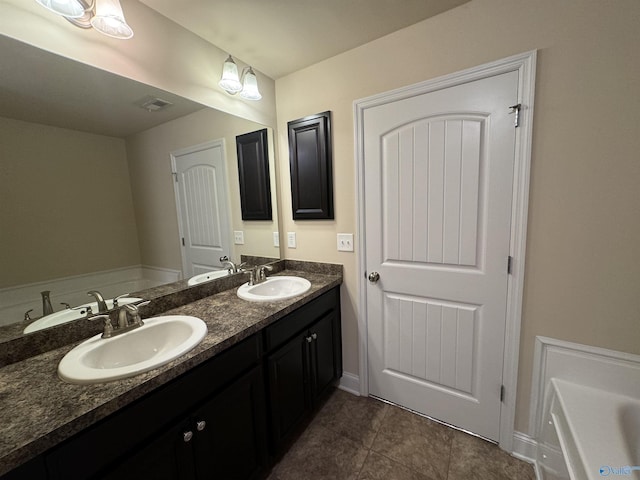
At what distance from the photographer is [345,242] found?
1.83m

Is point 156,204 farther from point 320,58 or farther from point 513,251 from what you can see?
point 513,251

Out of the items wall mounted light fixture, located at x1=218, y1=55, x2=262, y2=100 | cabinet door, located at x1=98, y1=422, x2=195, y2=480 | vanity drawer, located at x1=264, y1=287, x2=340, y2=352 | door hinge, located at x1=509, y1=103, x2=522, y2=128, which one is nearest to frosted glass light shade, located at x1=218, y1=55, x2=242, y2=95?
wall mounted light fixture, located at x1=218, y1=55, x2=262, y2=100

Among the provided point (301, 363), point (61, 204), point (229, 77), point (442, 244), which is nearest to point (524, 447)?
point (442, 244)

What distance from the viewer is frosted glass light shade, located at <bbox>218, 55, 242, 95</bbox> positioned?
152 cm

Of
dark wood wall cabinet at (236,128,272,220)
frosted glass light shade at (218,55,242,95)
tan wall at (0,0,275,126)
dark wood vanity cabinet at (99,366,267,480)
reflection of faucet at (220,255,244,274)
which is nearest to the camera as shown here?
dark wood vanity cabinet at (99,366,267,480)

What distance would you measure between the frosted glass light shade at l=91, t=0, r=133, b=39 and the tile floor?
7.23 feet

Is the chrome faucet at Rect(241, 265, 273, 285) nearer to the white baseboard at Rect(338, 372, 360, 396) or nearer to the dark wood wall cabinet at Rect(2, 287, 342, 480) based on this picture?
the dark wood wall cabinet at Rect(2, 287, 342, 480)

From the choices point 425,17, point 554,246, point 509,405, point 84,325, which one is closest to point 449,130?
point 425,17

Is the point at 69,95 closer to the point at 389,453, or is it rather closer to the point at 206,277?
the point at 206,277

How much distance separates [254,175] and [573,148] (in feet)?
5.85

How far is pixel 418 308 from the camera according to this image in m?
1.63

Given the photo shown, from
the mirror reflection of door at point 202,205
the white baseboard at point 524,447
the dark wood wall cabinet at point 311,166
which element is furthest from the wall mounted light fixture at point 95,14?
the white baseboard at point 524,447

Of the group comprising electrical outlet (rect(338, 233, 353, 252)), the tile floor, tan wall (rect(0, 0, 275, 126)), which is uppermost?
tan wall (rect(0, 0, 275, 126))

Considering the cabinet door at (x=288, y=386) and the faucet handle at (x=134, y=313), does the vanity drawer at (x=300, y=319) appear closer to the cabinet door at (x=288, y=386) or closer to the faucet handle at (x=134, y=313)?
the cabinet door at (x=288, y=386)
